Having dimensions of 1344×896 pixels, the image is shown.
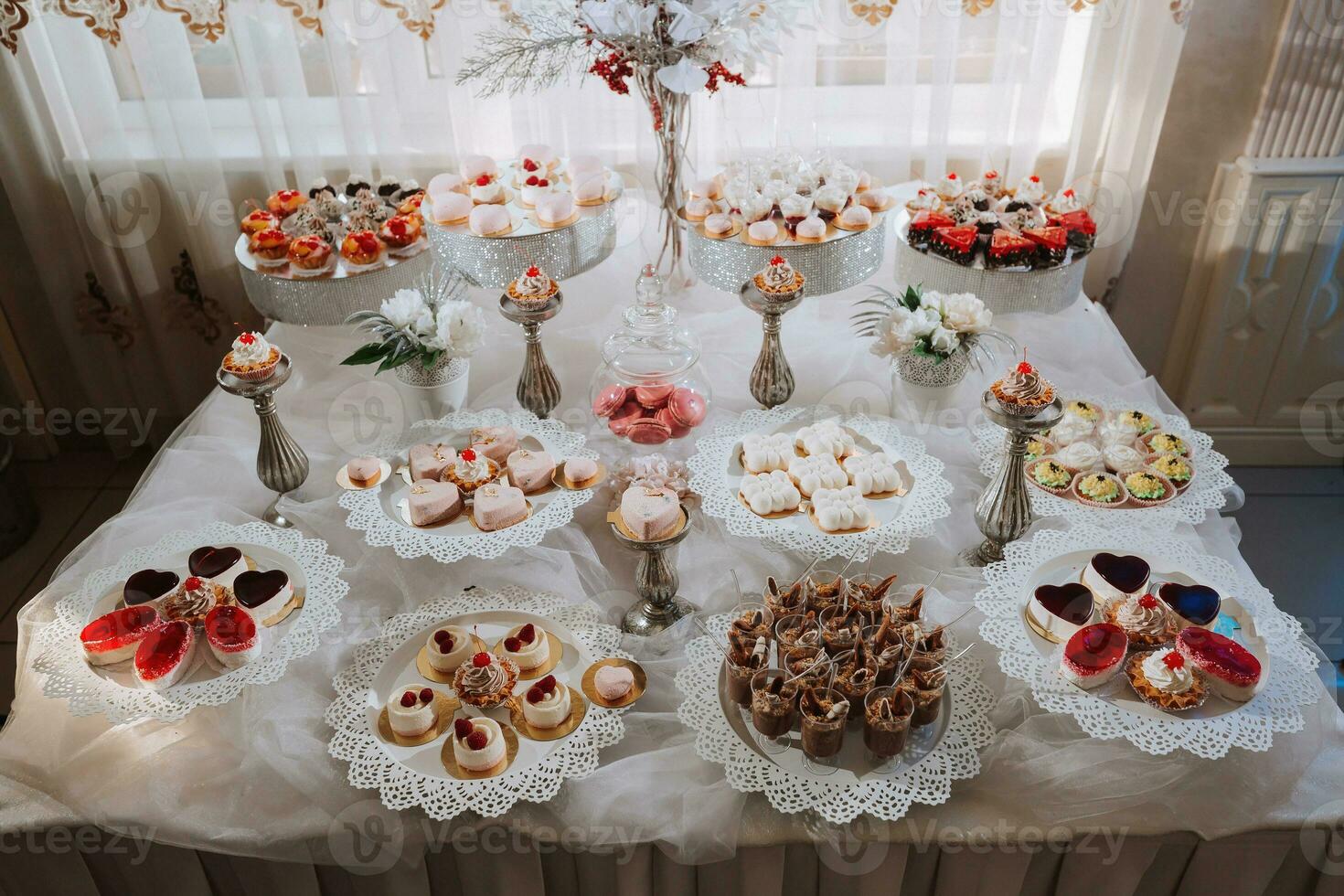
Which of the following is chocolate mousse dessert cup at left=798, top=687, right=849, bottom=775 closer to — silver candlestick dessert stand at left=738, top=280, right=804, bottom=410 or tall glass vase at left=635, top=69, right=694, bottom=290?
silver candlestick dessert stand at left=738, top=280, right=804, bottom=410

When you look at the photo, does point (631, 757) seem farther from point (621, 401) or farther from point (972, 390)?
point (972, 390)

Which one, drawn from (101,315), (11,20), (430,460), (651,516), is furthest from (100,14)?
(651,516)

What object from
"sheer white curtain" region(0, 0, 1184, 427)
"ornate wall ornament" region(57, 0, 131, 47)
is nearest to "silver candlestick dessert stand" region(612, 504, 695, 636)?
"sheer white curtain" region(0, 0, 1184, 427)

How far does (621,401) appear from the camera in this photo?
188 cm

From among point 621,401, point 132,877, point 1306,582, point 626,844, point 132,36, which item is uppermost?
point 132,36

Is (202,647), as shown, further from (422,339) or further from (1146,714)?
(1146,714)

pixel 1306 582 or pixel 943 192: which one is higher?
pixel 943 192

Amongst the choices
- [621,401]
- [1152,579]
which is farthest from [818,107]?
[1152,579]

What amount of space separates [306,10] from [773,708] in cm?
224

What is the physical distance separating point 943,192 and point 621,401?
0.98 meters

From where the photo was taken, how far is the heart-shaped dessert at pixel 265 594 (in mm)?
1468

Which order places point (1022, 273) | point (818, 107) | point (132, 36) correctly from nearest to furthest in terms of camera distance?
point (1022, 273) → point (132, 36) → point (818, 107)

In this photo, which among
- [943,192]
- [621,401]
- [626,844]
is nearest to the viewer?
[626,844]

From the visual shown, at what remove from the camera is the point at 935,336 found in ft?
6.08
